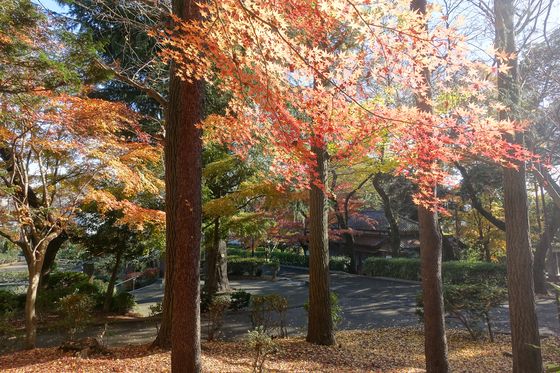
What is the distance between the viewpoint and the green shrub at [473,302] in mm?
9234

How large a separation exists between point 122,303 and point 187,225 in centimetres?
1084

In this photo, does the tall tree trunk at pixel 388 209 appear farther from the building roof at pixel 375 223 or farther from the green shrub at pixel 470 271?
the green shrub at pixel 470 271

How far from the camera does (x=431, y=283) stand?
6.23 meters

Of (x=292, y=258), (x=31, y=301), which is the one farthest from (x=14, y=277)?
(x=292, y=258)

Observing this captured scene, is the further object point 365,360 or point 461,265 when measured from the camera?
point 461,265

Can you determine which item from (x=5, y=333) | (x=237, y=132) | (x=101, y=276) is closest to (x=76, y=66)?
(x=237, y=132)

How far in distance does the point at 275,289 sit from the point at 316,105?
661 inches

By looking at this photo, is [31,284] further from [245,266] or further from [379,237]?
[379,237]

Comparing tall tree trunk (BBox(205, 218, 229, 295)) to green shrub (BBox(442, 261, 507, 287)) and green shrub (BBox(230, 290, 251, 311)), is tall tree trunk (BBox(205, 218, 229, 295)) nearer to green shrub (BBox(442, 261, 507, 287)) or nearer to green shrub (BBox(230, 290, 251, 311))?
green shrub (BBox(230, 290, 251, 311))

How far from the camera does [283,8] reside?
13.3 feet

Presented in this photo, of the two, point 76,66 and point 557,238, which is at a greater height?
point 76,66

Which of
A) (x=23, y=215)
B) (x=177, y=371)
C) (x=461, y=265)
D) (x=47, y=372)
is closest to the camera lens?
(x=177, y=371)

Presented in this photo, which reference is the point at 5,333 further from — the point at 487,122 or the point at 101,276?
the point at 101,276

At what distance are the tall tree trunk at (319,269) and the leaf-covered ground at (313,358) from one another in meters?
0.32
